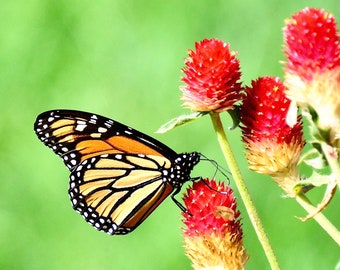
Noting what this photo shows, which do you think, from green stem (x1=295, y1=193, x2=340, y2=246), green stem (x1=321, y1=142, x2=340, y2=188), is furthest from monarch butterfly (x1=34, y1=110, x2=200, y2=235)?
green stem (x1=321, y1=142, x2=340, y2=188)

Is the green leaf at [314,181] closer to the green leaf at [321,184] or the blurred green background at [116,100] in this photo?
the green leaf at [321,184]

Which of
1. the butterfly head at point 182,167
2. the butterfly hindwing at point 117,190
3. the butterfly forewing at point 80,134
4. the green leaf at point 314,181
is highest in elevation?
the butterfly forewing at point 80,134

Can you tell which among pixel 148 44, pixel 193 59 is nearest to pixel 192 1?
pixel 148 44

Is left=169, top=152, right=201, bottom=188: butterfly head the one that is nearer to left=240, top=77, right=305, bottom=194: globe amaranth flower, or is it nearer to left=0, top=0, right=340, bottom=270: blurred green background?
left=240, top=77, right=305, bottom=194: globe amaranth flower

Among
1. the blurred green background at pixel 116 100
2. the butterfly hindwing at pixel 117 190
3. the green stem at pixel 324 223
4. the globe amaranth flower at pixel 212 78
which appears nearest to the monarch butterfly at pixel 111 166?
the butterfly hindwing at pixel 117 190

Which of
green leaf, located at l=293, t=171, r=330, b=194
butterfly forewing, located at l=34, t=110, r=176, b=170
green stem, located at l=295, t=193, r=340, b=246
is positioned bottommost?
green stem, located at l=295, t=193, r=340, b=246

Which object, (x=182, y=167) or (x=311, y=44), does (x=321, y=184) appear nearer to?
(x=311, y=44)
